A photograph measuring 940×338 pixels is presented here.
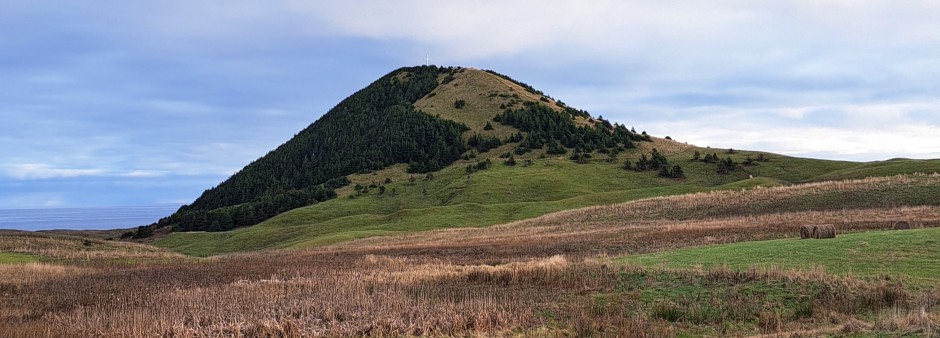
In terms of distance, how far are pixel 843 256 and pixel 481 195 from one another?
7924cm

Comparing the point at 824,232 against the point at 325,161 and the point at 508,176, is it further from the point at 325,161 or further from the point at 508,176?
the point at 325,161

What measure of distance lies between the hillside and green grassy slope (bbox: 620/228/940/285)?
4019 centimetres

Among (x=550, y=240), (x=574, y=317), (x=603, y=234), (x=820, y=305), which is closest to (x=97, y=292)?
(x=574, y=317)

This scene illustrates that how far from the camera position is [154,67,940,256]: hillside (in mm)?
74500

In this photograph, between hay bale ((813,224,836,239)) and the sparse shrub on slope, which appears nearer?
hay bale ((813,224,836,239))

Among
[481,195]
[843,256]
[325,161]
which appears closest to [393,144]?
[325,161]

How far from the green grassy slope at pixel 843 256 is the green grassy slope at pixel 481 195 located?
138ft

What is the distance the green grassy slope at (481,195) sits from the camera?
72.9 meters

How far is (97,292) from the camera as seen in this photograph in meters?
18.4

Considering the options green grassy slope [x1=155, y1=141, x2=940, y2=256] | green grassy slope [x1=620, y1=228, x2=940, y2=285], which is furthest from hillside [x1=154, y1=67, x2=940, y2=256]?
green grassy slope [x1=620, y1=228, x2=940, y2=285]

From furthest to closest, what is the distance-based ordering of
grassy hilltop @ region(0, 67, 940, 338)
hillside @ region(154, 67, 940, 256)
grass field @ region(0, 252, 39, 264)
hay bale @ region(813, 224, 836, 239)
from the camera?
hillside @ region(154, 67, 940, 256)
grass field @ region(0, 252, 39, 264)
hay bale @ region(813, 224, 836, 239)
grassy hilltop @ region(0, 67, 940, 338)

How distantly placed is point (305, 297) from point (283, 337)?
14.2ft

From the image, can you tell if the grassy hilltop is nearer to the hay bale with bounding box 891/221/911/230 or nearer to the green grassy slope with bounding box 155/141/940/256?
the hay bale with bounding box 891/221/911/230

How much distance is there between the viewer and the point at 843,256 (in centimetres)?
1859
